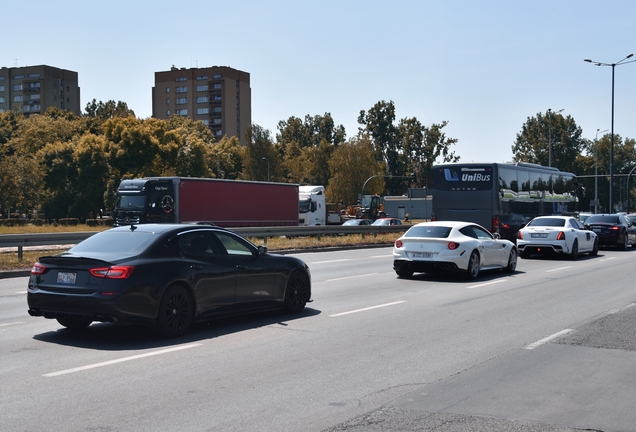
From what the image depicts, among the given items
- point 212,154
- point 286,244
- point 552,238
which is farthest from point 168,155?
point 552,238

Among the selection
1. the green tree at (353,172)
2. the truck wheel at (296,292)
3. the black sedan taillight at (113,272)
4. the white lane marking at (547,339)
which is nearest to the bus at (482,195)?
the truck wheel at (296,292)

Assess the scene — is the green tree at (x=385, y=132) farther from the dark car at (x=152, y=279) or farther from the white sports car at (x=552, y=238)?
the dark car at (x=152, y=279)

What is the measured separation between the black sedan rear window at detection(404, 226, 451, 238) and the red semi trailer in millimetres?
16442

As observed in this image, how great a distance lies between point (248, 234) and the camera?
27.2 meters

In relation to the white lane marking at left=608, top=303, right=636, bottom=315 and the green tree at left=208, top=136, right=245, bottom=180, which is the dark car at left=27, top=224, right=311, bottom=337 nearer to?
the white lane marking at left=608, top=303, right=636, bottom=315

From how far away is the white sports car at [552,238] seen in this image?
80.8 ft

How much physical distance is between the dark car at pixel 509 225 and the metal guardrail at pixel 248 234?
7.35 metres

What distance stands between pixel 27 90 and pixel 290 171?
6342 cm

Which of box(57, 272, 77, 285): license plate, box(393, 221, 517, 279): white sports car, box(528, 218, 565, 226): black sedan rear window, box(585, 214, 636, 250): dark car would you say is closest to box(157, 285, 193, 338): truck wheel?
box(57, 272, 77, 285): license plate

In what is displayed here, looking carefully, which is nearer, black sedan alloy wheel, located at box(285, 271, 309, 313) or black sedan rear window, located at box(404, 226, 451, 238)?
black sedan alloy wheel, located at box(285, 271, 309, 313)

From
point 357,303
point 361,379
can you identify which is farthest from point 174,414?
point 357,303

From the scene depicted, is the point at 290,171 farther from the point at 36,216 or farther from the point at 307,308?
the point at 307,308

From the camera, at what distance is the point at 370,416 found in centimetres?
602

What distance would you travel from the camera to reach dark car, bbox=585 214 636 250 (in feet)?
102
